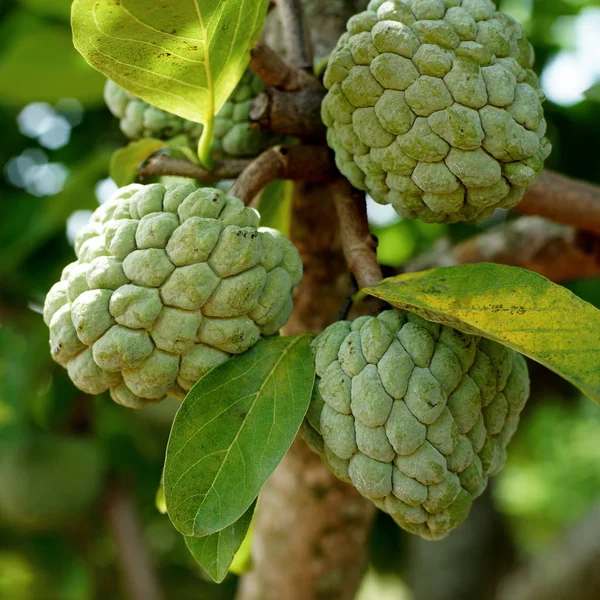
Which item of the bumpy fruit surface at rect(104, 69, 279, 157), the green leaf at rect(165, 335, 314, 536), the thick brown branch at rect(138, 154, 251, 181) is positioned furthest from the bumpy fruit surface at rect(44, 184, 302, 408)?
the bumpy fruit surface at rect(104, 69, 279, 157)

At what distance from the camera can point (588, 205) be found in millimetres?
1687

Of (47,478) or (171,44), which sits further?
(47,478)

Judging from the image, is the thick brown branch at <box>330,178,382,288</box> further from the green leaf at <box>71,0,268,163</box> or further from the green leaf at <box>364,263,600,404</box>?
the green leaf at <box>71,0,268,163</box>

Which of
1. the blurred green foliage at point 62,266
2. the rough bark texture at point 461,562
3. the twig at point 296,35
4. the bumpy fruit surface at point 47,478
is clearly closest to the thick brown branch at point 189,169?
the twig at point 296,35

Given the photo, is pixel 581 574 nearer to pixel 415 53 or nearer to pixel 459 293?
pixel 459 293

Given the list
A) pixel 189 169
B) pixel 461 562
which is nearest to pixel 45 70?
pixel 189 169

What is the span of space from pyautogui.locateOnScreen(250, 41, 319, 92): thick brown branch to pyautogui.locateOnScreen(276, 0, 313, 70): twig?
5 cm

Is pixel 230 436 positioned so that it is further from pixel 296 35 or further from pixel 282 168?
pixel 296 35

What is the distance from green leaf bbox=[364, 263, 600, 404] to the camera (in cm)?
89

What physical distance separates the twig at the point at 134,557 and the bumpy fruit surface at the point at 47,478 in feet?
0.58

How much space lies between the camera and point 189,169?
133 cm

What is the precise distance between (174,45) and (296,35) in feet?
1.34

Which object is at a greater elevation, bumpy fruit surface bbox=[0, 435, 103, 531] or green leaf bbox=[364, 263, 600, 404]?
green leaf bbox=[364, 263, 600, 404]

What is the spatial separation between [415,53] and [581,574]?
2.34 metres
